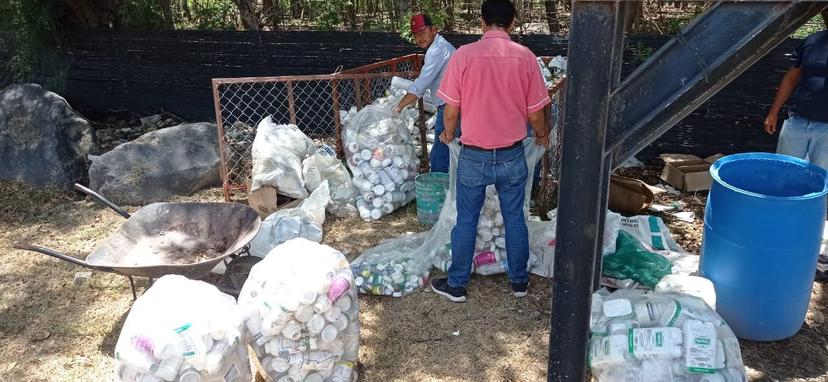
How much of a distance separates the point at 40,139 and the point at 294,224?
2931mm

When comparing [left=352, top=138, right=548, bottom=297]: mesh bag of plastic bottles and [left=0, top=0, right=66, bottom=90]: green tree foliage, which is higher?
[left=0, top=0, right=66, bottom=90]: green tree foliage

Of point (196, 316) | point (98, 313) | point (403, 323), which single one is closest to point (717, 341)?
point (403, 323)

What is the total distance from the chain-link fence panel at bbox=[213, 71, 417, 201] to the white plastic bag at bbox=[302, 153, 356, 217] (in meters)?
0.46

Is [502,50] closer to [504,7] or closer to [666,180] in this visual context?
[504,7]

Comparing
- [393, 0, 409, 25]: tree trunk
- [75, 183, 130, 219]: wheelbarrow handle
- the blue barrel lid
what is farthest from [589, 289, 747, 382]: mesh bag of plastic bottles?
[393, 0, 409, 25]: tree trunk

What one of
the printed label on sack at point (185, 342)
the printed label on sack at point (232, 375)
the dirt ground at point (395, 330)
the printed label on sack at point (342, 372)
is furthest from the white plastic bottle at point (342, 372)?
the printed label on sack at point (185, 342)

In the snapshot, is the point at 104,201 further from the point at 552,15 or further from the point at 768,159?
the point at 552,15

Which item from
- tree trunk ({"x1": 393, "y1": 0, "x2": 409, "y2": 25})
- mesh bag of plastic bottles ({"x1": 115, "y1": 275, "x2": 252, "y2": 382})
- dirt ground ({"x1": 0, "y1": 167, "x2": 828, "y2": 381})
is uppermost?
tree trunk ({"x1": 393, "y1": 0, "x2": 409, "y2": 25})

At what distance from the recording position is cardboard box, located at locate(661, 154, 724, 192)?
5.60 metres

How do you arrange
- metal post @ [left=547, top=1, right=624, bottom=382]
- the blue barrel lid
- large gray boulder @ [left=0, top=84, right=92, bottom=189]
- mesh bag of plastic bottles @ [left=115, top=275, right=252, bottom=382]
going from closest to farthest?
metal post @ [left=547, top=1, right=624, bottom=382]
mesh bag of plastic bottles @ [left=115, top=275, right=252, bottom=382]
the blue barrel lid
large gray boulder @ [left=0, top=84, right=92, bottom=189]

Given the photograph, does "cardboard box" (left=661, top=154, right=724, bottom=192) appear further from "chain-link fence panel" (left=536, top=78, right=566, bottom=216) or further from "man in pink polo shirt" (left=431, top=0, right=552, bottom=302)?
"man in pink polo shirt" (left=431, top=0, right=552, bottom=302)

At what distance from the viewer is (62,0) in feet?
26.5

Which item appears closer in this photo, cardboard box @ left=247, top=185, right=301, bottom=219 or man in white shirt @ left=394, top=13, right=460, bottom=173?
man in white shirt @ left=394, top=13, right=460, bottom=173

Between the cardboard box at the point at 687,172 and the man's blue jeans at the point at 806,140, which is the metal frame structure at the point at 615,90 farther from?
the cardboard box at the point at 687,172
